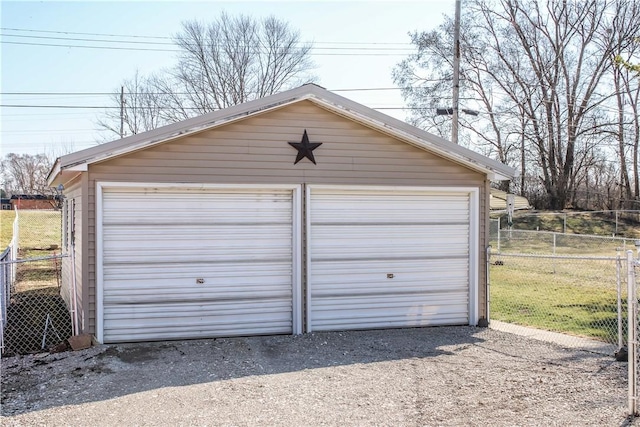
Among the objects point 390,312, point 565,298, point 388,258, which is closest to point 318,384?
point 390,312

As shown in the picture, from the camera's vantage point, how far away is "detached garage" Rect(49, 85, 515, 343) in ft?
23.7

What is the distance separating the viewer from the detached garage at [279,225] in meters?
7.23

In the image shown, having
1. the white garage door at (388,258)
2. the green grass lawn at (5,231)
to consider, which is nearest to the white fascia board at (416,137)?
the white garage door at (388,258)

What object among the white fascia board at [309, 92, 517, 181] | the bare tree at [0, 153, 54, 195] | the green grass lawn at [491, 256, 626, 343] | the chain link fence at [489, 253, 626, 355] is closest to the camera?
the chain link fence at [489, 253, 626, 355]

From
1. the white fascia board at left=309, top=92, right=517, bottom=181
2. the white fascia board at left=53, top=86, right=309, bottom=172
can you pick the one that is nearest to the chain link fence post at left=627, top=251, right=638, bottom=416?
the white fascia board at left=309, top=92, right=517, bottom=181

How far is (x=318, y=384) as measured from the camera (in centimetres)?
558

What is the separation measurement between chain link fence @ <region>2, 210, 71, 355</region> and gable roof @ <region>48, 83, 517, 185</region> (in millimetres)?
1426

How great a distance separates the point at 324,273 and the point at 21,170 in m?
44.5

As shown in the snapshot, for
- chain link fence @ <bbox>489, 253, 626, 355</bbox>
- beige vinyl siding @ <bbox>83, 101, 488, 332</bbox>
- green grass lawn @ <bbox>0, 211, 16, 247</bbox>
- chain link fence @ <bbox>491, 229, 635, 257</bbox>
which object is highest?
beige vinyl siding @ <bbox>83, 101, 488, 332</bbox>

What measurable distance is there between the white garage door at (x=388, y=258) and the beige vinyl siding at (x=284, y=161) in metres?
0.27

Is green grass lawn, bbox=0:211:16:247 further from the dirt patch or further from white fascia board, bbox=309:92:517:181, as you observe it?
white fascia board, bbox=309:92:517:181

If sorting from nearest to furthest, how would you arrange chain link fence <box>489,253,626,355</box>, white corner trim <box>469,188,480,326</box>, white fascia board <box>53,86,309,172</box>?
white fascia board <box>53,86,309,172</box> → chain link fence <box>489,253,626,355</box> → white corner trim <box>469,188,480,326</box>

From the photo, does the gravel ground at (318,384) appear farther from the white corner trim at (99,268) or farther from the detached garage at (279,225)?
the detached garage at (279,225)

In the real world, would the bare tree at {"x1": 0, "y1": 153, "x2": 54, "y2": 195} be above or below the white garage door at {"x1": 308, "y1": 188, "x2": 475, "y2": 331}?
above
